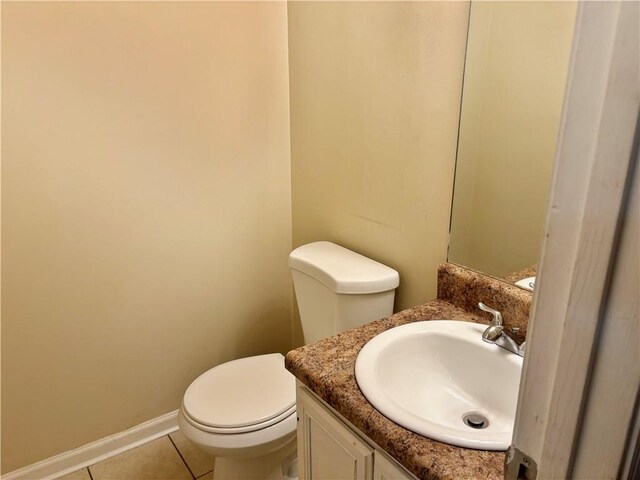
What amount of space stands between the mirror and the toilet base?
89 cm

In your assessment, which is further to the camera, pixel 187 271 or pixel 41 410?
pixel 187 271

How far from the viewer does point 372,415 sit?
31.9 inches

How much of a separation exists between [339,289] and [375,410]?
56 cm

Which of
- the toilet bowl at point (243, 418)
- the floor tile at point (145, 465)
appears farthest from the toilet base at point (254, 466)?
the floor tile at point (145, 465)

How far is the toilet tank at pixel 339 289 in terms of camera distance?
1.37 metres

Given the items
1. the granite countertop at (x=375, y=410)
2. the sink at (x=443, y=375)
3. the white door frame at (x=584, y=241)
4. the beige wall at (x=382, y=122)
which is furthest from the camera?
the beige wall at (x=382, y=122)

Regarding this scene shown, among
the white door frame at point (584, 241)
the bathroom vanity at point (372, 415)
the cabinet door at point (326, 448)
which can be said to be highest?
the white door frame at point (584, 241)

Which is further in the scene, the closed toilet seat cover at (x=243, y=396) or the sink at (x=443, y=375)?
the closed toilet seat cover at (x=243, y=396)

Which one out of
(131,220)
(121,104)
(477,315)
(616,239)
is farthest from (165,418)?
(616,239)

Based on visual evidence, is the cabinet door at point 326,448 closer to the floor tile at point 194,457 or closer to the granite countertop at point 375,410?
the granite countertop at point 375,410

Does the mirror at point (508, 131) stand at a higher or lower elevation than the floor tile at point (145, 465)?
higher

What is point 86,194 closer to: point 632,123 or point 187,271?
point 187,271

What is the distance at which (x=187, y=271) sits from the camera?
1.78 meters

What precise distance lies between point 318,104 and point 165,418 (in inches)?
56.4
